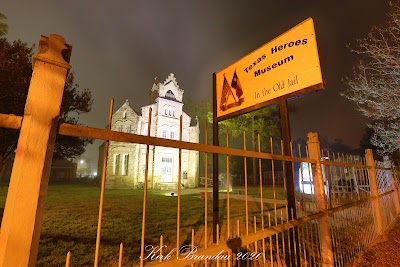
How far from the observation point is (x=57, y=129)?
4.11ft

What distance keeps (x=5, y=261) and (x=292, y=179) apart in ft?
10.8

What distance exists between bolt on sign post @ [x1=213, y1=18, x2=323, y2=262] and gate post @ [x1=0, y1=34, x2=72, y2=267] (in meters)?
2.77

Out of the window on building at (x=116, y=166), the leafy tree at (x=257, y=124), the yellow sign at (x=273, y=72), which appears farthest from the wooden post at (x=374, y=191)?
the window on building at (x=116, y=166)

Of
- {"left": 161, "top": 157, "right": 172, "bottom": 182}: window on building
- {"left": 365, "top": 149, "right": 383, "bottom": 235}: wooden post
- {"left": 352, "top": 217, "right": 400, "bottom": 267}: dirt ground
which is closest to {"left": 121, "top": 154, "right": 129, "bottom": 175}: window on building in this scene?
{"left": 161, "top": 157, "right": 172, "bottom": 182}: window on building

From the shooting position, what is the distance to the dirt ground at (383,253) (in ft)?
14.3

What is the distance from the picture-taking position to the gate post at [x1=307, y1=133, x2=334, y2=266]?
11.4 ft

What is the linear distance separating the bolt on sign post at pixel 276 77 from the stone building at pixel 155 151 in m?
19.3

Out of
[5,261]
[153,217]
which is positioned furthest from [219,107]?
[153,217]

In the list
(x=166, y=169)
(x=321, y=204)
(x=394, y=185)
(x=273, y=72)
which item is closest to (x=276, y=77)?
(x=273, y=72)

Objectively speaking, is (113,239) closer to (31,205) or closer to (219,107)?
(219,107)

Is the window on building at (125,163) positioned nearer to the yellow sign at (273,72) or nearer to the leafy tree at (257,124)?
the leafy tree at (257,124)

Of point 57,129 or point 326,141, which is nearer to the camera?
point 57,129

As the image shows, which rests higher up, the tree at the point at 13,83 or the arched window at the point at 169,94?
the arched window at the point at 169,94

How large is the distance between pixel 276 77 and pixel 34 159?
3369mm
